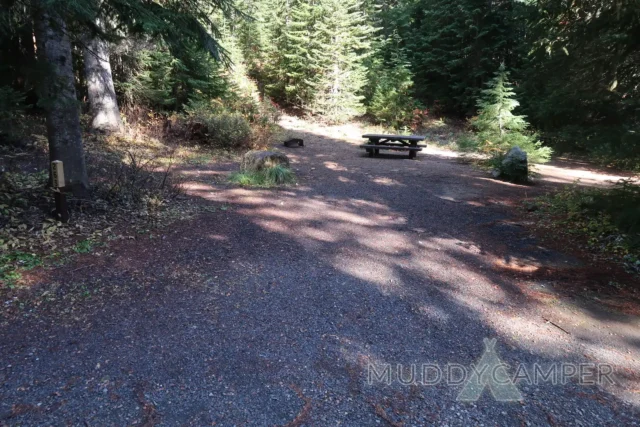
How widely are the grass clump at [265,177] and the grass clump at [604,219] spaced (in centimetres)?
541

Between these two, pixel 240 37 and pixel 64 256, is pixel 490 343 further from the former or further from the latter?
pixel 240 37

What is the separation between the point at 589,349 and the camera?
11.3 feet

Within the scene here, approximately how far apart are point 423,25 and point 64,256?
83.4 ft

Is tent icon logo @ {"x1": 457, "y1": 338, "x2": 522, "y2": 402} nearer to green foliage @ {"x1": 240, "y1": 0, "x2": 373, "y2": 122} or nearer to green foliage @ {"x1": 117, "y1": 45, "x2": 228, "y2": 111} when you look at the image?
green foliage @ {"x1": 117, "y1": 45, "x2": 228, "y2": 111}

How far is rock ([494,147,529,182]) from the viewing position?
10.6 m

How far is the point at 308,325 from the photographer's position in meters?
3.62

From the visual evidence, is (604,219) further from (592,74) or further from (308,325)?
(308,325)

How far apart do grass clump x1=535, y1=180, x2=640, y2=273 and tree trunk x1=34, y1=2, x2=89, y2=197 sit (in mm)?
6847

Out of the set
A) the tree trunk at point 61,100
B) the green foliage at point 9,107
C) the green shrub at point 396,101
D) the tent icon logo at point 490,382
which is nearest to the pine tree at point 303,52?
the green shrub at point 396,101

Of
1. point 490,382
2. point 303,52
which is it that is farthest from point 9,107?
point 303,52

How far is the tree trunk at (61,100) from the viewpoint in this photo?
4.69 meters

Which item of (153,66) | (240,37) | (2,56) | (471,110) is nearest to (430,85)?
(471,110)

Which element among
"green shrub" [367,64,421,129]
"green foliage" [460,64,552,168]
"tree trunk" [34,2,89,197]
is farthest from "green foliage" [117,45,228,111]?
"green shrub" [367,64,421,129]

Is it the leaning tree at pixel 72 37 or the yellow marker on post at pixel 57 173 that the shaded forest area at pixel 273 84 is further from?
the yellow marker on post at pixel 57 173
